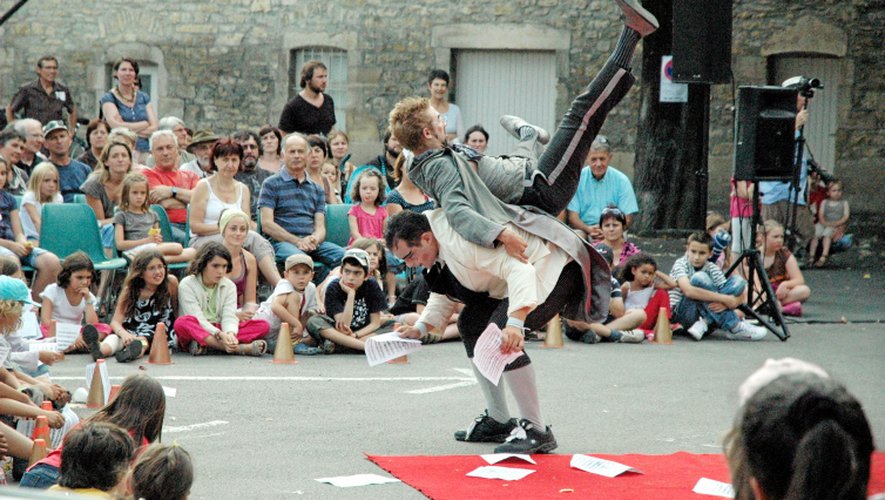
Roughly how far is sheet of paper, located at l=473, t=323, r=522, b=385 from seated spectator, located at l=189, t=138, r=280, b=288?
15.9ft

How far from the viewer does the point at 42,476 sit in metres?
4.74

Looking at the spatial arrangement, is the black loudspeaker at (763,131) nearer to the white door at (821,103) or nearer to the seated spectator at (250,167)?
the seated spectator at (250,167)

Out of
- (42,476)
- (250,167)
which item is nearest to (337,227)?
(250,167)

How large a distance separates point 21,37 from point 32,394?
17.8m

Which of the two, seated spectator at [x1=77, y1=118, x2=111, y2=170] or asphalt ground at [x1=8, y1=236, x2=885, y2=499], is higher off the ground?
seated spectator at [x1=77, y1=118, x2=111, y2=170]

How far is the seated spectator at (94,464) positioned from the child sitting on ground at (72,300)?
208 inches

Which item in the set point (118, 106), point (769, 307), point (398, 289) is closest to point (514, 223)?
point (769, 307)

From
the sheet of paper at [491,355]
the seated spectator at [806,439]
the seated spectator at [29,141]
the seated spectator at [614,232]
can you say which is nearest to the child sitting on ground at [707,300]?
the seated spectator at [614,232]

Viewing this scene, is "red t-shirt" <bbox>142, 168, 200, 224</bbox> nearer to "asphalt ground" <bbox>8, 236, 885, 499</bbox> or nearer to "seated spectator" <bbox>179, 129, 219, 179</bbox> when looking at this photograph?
"seated spectator" <bbox>179, 129, 219, 179</bbox>

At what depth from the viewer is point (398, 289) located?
12.3 m

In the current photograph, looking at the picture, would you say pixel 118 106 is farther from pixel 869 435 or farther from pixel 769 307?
pixel 869 435

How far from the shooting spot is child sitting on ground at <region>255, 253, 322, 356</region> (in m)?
10.0

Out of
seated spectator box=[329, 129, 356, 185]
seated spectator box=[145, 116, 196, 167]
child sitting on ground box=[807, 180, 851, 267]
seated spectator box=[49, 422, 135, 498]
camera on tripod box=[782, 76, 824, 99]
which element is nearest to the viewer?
seated spectator box=[49, 422, 135, 498]

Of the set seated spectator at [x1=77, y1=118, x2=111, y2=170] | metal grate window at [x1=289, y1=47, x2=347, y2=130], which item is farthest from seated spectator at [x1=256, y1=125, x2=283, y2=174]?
metal grate window at [x1=289, y1=47, x2=347, y2=130]
